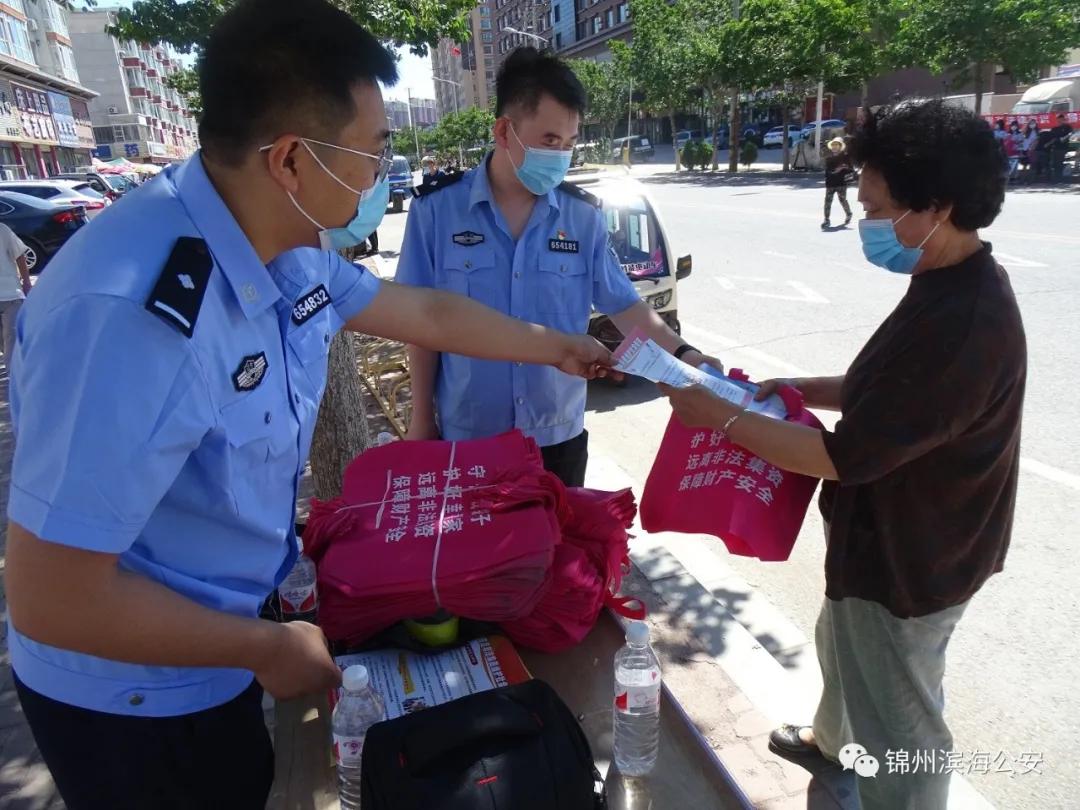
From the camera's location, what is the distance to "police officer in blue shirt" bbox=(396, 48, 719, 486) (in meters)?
2.41

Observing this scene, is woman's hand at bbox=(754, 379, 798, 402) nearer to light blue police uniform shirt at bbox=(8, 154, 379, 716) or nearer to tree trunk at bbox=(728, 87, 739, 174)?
light blue police uniform shirt at bbox=(8, 154, 379, 716)

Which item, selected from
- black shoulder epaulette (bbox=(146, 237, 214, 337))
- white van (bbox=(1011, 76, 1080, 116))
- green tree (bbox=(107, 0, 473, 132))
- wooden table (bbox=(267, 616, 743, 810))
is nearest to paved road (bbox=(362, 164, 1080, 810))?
wooden table (bbox=(267, 616, 743, 810))

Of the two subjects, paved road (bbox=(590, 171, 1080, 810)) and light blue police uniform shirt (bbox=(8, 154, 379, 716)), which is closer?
light blue police uniform shirt (bbox=(8, 154, 379, 716))

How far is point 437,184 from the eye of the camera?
2576 millimetres

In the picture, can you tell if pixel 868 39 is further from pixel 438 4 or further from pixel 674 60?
pixel 438 4

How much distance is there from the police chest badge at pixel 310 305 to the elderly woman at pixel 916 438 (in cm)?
85

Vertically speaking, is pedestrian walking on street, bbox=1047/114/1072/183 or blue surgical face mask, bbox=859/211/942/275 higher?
blue surgical face mask, bbox=859/211/942/275

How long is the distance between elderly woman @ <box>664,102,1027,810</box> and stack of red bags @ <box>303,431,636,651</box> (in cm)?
40

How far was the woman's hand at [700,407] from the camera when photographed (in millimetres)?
1772

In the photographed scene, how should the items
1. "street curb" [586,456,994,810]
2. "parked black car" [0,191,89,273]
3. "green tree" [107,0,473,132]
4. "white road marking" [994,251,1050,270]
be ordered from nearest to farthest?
"street curb" [586,456,994,810] → "green tree" [107,0,473,132] → "white road marking" [994,251,1050,270] → "parked black car" [0,191,89,273]

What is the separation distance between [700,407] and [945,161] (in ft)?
2.39

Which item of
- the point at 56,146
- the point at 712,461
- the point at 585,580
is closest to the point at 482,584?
the point at 585,580

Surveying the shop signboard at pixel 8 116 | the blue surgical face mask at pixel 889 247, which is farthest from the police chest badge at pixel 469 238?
the shop signboard at pixel 8 116

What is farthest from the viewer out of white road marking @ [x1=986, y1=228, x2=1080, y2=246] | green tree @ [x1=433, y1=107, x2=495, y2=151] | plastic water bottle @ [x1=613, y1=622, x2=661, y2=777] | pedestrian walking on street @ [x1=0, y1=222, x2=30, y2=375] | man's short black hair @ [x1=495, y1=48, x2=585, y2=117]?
green tree @ [x1=433, y1=107, x2=495, y2=151]
